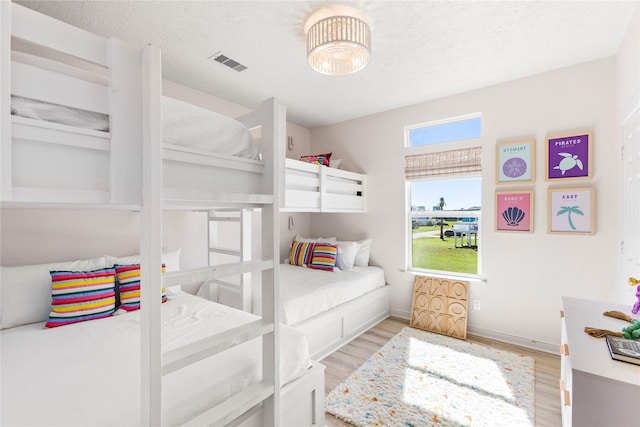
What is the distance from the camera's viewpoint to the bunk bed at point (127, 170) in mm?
689

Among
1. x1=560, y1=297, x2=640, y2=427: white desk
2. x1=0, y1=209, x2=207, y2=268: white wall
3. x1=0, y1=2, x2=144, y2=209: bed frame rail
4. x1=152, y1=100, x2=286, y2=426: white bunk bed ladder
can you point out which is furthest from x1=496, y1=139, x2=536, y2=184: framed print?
x1=0, y1=209, x2=207, y2=268: white wall

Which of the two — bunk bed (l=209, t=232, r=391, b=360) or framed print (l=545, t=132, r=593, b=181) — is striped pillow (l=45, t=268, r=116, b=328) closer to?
bunk bed (l=209, t=232, r=391, b=360)

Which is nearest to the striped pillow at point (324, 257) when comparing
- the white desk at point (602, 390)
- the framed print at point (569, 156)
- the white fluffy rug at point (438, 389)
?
the white fluffy rug at point (438, 389)

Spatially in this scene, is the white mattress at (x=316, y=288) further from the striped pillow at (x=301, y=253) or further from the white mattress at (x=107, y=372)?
the white mattress at (x=107, y=372)

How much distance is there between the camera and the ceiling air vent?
2.38 metres

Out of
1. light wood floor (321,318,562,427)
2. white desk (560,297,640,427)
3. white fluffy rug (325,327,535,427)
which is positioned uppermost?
white desk (560,297,640,427)

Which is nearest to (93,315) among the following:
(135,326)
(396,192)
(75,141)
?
(135,326)

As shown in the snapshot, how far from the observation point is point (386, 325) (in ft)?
10.9

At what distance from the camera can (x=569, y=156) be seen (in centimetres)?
256

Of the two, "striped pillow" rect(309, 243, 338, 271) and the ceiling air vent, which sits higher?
the ceiling air vent

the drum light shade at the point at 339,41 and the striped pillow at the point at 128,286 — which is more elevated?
the drum light shade at the point at 339,41

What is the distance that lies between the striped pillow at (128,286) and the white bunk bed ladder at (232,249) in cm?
76

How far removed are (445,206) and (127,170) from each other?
3316 millimetres

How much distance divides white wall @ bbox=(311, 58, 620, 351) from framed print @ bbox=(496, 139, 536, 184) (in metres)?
0.06
